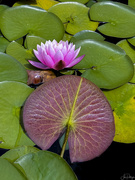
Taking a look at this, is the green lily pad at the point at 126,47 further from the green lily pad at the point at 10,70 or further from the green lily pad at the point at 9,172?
the green lily pad at the point at 9,172

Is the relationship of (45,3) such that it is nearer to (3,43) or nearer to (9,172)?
(3,43)

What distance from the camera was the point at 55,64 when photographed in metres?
1.27

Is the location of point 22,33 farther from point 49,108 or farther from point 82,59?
point 49,108

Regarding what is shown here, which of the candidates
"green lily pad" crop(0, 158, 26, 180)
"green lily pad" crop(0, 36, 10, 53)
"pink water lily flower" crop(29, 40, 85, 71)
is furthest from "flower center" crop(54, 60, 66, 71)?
"green lily pad" crop(0, 158, 26, 180)

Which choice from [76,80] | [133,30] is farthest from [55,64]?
[133,30]

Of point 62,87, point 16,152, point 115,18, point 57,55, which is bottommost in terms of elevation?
point 16,152

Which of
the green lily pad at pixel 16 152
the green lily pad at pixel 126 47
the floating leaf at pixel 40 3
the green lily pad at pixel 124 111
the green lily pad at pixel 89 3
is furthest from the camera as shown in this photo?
the green lily pad at pixel 89 3

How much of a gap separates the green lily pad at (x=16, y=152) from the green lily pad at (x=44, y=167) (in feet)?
0.18

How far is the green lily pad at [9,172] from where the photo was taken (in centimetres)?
88

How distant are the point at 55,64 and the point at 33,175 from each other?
2.17ft

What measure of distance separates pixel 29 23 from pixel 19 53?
0.26 metres

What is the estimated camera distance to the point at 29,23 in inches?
60.7

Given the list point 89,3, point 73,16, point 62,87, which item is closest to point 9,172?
point 62,87

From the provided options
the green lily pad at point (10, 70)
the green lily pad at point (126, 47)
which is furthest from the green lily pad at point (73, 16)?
the green lily pad at point (10, 70)
